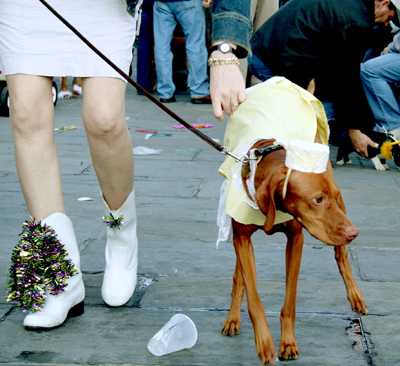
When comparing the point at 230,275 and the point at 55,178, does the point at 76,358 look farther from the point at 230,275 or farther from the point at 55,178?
the point at 230,275

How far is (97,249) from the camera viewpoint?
10.1 feet

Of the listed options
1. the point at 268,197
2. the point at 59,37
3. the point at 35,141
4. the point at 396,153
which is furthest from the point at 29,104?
the point at 396,153

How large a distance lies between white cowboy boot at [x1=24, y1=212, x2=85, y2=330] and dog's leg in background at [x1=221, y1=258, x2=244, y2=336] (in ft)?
1.98

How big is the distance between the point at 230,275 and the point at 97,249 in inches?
29.8

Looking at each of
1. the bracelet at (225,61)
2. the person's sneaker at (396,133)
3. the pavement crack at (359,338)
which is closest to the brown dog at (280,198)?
the pavement crack at (359,338)

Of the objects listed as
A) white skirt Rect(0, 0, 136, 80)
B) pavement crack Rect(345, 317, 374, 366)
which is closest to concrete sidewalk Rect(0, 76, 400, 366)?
pavement crack Rect(345, 317, 374, 366)

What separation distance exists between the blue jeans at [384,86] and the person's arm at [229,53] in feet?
11.1

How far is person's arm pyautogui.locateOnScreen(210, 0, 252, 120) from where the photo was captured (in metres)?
2.04

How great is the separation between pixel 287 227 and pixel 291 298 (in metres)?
0.25

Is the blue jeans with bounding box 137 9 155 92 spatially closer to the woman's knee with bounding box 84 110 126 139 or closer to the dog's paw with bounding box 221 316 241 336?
the woman's knee with bounding box 84 110 126 139

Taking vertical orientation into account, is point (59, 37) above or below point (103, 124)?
above

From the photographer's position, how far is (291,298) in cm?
208

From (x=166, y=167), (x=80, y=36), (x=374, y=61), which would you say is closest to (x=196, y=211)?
(x=166, y=167)

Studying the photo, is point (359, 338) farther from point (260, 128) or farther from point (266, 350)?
point (260, 128)
